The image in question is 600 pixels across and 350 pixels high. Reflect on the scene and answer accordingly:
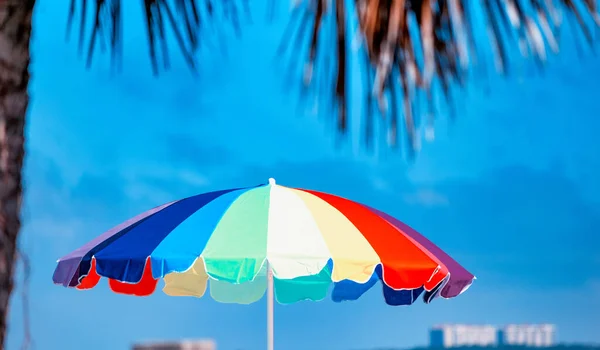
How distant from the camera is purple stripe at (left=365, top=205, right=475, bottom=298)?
19.6 ft

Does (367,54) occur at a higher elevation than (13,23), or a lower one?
lower

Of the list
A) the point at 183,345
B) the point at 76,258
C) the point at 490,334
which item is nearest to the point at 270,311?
the point at 183,345

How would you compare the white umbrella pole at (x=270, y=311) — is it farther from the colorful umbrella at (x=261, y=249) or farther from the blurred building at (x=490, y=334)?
the blurred building at (x=490, y=334)

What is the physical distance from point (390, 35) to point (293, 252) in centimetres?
245

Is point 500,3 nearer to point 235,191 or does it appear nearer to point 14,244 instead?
point 14,244

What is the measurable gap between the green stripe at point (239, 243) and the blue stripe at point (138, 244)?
342mm

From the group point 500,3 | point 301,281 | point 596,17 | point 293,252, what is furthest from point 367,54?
point 301,281

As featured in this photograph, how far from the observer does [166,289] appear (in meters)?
6.38

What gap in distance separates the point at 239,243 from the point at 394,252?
3.60 feet

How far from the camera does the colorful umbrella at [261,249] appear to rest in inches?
200

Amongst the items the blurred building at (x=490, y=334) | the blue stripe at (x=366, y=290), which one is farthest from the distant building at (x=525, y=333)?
the blue stripe at (x=366, y=290)

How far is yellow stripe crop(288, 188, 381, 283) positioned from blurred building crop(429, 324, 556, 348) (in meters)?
51.2

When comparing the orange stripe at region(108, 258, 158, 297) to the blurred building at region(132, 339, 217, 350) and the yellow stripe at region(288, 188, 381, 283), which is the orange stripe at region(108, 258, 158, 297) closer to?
the blurred building at region(132, 339, 217, 350)

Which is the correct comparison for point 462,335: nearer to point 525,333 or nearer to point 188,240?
point 525,333
